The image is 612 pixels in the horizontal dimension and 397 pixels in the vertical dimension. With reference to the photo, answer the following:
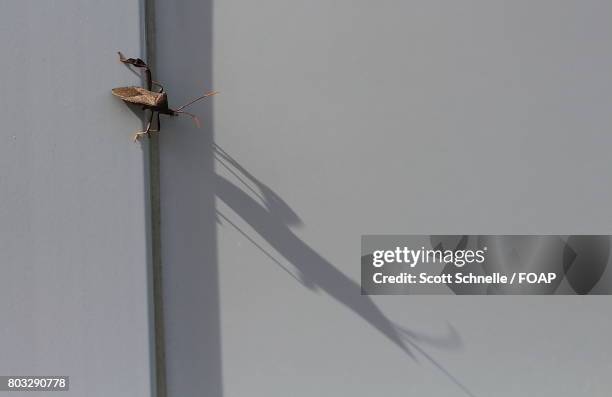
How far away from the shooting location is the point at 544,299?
1484mm

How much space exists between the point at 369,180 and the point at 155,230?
84 centimetres

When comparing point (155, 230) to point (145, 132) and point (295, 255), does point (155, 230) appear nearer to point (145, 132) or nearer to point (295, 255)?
point (145, 132)

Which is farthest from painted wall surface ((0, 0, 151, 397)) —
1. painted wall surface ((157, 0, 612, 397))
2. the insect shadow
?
the insect shadow

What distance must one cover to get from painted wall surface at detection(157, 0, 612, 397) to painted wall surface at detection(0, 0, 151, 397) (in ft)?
0.45

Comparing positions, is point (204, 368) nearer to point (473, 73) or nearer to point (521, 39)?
point (473, 73)

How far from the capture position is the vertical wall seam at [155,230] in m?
1.40

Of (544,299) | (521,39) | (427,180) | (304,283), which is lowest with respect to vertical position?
(544,299)

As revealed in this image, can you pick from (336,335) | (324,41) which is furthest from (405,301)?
(324,41)

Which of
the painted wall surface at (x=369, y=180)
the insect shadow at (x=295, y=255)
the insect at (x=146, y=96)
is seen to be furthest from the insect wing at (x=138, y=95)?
the insect shadow at (x=295, y=255)

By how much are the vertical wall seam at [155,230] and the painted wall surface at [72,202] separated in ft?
0.14

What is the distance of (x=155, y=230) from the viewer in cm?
146

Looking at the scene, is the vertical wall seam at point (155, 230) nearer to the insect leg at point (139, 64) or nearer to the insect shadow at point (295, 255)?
the insect leg at point (139, 64)

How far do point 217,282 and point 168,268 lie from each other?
20 centimetres

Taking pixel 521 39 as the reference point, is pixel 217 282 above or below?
below
